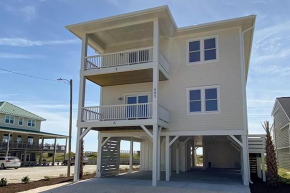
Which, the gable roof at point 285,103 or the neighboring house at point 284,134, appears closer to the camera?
the neighboring house at point 284,134

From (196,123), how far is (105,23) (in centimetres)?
709

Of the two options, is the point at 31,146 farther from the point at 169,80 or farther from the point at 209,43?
the point at 209,43

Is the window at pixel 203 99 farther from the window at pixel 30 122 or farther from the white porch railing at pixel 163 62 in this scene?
the window at pixel 30 122

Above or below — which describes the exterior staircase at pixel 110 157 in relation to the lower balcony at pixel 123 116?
below

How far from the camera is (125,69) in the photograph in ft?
45.9

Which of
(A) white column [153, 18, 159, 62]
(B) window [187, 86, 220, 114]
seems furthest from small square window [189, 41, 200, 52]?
(A) white column [153, 18, 159, 62]

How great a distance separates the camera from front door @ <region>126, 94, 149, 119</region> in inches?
536

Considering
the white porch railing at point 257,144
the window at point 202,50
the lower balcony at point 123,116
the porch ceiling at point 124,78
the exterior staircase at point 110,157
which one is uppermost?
the window at point 202,50

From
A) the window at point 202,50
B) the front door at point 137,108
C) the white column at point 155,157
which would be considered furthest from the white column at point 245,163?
the front door at point 137,108

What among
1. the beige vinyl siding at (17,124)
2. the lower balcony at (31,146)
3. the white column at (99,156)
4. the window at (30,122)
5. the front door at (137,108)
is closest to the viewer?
the front door at (137,108)

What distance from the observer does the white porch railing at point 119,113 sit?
45.3ft

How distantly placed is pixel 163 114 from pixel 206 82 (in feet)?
9.53

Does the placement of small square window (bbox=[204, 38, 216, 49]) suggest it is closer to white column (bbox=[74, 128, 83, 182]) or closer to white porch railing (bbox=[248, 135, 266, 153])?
white porch railing (bbox=[248, 135, 266, 153])

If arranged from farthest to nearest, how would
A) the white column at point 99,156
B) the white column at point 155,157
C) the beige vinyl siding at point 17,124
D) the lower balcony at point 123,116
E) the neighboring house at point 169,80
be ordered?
1. the beige vinyl siding at point 17,124
2. the white column at point 99,156
3. the neighboring house at point 169,80
4. the lower balcony at point 123,116
5. the white column at point 155,157
